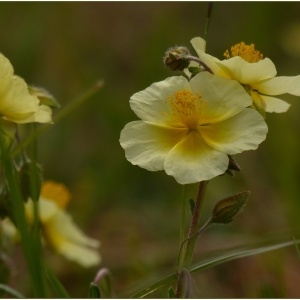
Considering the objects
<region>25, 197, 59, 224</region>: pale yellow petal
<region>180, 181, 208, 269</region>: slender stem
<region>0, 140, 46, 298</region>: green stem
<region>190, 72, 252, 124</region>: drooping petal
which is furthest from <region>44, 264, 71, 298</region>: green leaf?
<region>25, 197, 59, 224</region>: pale yellow petal

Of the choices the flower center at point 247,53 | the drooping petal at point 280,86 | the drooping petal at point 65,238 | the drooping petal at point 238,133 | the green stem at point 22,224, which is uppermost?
the flower center at point 247,53

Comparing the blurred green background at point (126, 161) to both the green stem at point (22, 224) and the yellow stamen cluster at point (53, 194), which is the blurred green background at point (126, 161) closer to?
the yellow stamen cluster at point (53, 194)

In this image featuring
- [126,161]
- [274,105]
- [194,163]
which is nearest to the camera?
[194,163]

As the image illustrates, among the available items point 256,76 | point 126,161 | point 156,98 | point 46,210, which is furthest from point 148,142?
point 126,161

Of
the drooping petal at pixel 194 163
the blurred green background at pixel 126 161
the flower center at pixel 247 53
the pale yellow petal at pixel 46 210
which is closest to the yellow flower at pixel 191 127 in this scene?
the drooping petal at pixel 194 163

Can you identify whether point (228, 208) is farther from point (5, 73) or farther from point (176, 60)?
point (5, 73)

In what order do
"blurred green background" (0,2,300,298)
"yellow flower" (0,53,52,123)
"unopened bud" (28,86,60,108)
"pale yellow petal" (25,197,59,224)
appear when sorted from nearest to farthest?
1. "yellow flower" (0,53,52,123)
2. "unopened bud" (28,86,60,108)
3. "pale yellow petal" (25,197,59,224)
4. "blurred green background" (0,2,300,298)

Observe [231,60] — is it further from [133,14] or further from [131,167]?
[133,14]

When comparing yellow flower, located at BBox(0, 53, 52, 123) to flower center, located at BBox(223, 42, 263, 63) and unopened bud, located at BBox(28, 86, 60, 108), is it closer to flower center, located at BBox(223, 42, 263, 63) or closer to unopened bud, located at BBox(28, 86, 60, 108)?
unopened bud, located at BBox(28, 86, 60, 108)
